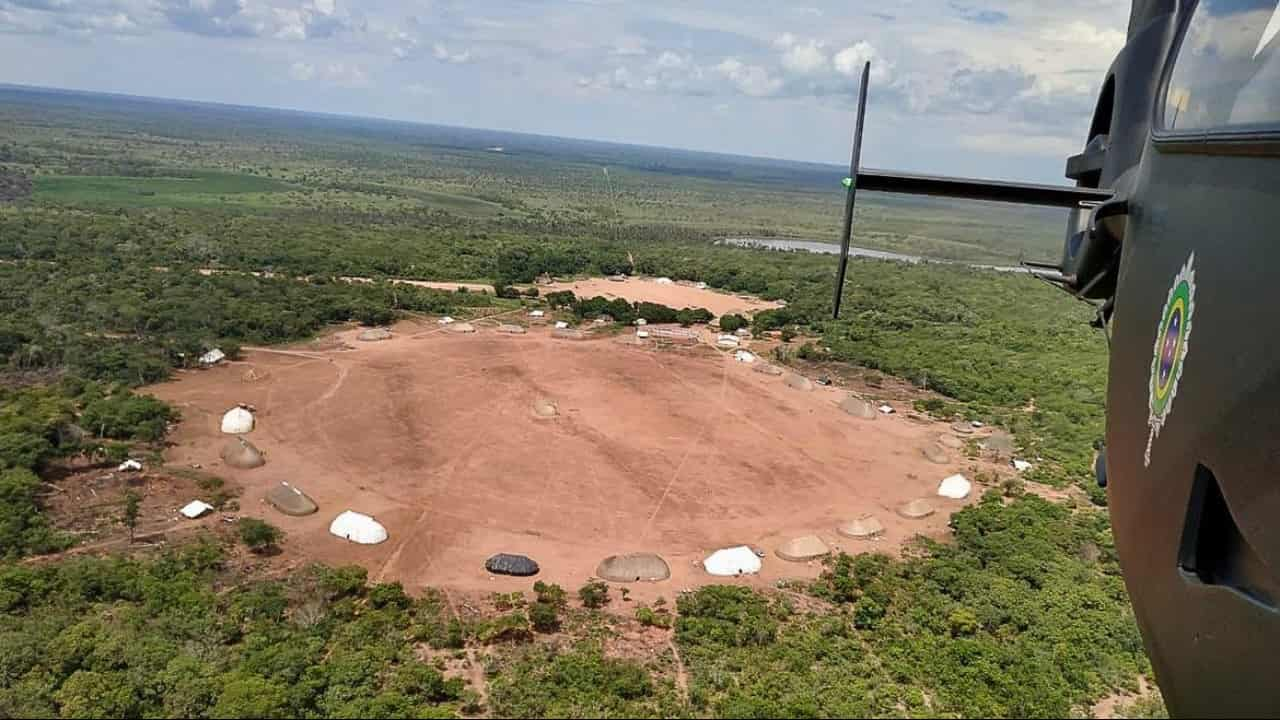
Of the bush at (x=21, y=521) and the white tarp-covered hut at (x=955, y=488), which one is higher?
the white tarp-covered hut at (x=955, y=488)

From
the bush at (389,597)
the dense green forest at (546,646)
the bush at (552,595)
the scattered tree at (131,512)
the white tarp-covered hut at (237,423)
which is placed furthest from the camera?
the white tarp-covered hut at (237,423)

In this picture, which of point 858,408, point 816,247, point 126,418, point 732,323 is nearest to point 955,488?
point 858,408

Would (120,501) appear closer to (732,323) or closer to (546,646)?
(546,646)

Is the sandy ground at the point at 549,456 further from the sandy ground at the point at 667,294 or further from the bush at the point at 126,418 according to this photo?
the sandy ground at the point at 667,294

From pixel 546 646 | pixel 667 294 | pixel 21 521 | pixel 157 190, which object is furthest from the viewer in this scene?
pixel 157 190

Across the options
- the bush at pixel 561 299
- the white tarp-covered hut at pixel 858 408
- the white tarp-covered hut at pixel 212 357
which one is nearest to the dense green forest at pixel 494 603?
the white tarp-covered hut at pixel 212 357

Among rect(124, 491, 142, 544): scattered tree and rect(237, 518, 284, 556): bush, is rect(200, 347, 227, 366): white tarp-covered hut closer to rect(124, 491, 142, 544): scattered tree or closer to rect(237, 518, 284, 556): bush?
rect(124, 491, 142, 544): scattered tree

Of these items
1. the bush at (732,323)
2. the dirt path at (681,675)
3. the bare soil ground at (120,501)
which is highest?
the bush at (732,323)

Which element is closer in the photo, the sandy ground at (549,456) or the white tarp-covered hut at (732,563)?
the white tarp-covered hut at (732,563)
